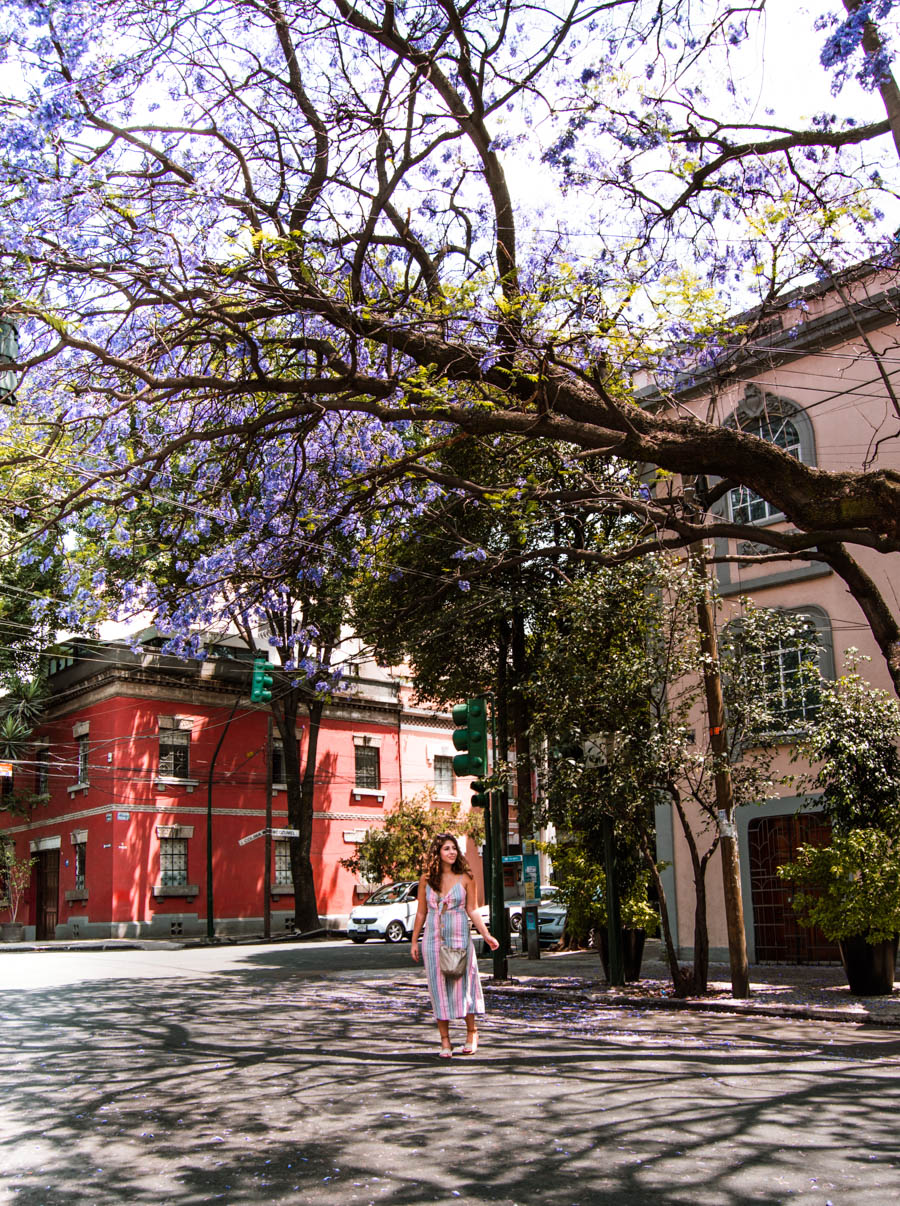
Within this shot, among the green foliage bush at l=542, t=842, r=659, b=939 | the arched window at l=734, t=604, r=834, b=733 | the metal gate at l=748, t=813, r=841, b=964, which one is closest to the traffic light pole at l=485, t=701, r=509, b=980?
the green foliage bush at l=542, t=842, r=659, b=939

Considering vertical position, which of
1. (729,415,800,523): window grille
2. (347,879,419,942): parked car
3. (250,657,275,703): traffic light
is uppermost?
(729,415,800,523): window grille

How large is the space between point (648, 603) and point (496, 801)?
4.68 m

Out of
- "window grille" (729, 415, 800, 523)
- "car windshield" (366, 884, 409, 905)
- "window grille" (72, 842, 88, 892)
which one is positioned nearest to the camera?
"window grille" (729, 415, 800, 523)

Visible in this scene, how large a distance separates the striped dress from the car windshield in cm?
2060

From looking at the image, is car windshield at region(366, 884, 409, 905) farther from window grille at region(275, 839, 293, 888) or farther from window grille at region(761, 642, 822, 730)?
window grille at region(761, 642, 822, 730)

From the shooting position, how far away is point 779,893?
18297 mm

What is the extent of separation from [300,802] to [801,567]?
1937 centimetres

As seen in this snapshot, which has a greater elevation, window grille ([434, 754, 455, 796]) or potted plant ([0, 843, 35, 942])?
window grille ([434, 754, 455, 796])

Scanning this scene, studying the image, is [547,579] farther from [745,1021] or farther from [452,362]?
[452,362]

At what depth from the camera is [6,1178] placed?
17.5 feet

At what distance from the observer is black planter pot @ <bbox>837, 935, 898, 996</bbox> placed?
13430 mm

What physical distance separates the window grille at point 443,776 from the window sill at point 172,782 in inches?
409

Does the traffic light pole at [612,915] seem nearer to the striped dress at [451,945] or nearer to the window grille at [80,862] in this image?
the striped dress at [451,945]

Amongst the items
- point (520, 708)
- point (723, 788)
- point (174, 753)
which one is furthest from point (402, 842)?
point (723, 788)
